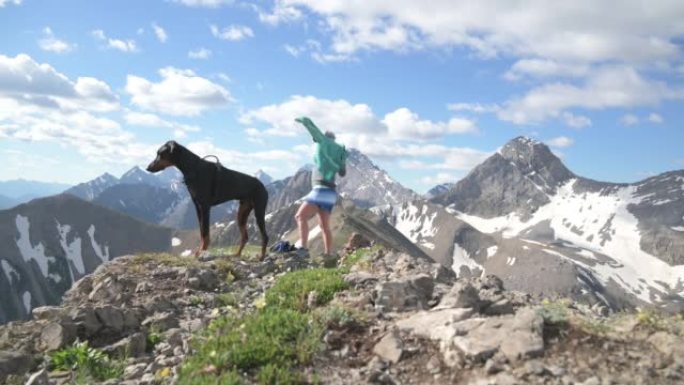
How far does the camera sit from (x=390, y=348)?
6934 millimetres

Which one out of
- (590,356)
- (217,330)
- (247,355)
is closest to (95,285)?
(217,330)

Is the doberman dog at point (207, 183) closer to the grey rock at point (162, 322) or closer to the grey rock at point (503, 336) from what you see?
the grey rock at point (162, 322)

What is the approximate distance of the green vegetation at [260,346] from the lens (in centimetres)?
624

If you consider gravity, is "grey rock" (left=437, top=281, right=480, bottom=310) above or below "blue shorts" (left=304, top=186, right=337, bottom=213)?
below

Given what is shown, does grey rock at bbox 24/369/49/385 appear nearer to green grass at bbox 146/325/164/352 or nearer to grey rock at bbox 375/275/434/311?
green grass at bbox 146/325/164/352

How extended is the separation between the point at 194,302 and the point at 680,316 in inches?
322

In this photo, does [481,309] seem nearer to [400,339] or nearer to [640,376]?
[400,339]

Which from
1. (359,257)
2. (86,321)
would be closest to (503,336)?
(86,321)

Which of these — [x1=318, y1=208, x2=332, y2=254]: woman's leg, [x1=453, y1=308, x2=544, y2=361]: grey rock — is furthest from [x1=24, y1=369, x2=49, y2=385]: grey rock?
[x1=318, y1=208, x2=332, y2=254]: woman's leg

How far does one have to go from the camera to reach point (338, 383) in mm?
6281

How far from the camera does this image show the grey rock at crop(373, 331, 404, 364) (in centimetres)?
678

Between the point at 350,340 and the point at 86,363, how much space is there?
3.56 meters

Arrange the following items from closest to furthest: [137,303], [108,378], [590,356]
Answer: [590,356] < [108,378] < [137,303]

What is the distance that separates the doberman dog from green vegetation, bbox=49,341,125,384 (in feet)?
24.7
